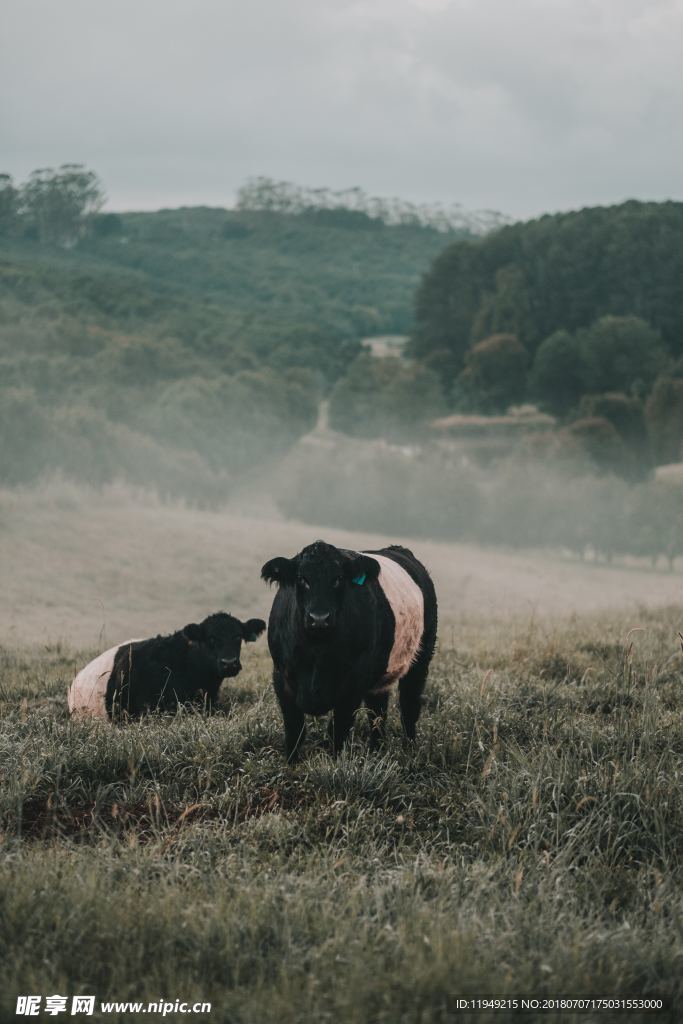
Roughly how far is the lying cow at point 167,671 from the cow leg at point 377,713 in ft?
5.97

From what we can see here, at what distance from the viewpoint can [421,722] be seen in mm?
8719

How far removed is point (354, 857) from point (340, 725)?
1.96 m

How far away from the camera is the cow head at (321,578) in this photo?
7.19 m

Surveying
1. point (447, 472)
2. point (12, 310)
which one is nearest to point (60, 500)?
point (447, 472)

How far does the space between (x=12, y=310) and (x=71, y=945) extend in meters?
88.9

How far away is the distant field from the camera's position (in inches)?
934

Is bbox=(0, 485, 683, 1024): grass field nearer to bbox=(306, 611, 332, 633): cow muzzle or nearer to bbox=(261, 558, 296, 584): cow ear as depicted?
bbox=(306, 611, 332, 633): cow muzzle

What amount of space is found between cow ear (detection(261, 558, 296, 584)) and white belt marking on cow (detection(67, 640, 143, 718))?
3.10m

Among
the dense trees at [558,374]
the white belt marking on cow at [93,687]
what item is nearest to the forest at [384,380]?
the dense trees at [558,374]

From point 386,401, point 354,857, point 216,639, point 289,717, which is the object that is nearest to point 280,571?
point 289,717

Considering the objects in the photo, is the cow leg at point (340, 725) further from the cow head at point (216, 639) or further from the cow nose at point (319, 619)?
the cow head at point (216, 639)

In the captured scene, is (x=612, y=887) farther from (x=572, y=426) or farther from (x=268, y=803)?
(x=572, y=426)

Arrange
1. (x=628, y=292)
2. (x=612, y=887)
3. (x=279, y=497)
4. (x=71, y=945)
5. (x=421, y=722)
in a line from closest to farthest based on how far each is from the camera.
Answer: (x=71, y=945) → (x=612, y=887) → (x=421, y=722) → (x=279, y=497) → (x=628, y=292)

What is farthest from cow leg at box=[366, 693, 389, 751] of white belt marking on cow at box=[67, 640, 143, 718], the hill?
the hill
